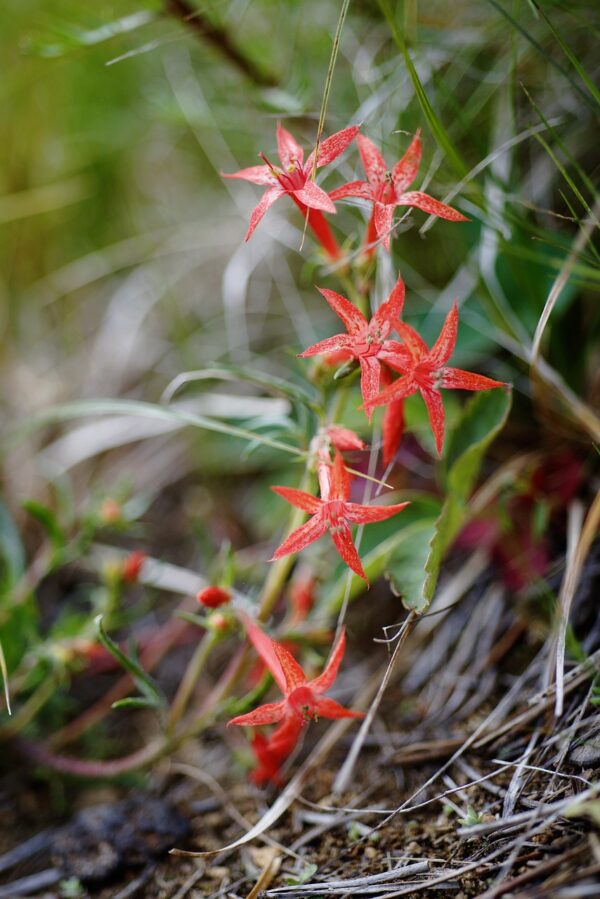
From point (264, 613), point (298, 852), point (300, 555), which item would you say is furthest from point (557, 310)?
point (298, 852)

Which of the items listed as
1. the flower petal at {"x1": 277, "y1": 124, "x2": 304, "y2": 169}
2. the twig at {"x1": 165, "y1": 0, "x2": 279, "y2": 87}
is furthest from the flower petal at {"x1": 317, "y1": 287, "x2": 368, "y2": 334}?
the twig at {"x1": 165, "y1": 0, "x2": 279, "y2": 87}

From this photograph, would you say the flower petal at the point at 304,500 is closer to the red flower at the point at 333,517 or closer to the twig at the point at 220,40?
the red flower at the point at 333,517

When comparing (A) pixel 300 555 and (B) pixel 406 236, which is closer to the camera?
(A) pixel 300 555

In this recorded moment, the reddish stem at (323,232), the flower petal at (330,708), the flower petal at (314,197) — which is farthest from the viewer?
the reddish stem at (323,232)

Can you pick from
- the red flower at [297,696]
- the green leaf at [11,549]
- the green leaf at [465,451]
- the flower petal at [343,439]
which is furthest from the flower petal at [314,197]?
the green leaf at [11,549]

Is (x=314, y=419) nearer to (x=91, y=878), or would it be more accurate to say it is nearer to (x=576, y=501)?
(x=576, y=501)

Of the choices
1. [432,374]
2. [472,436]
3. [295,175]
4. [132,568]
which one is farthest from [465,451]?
[132,568]
